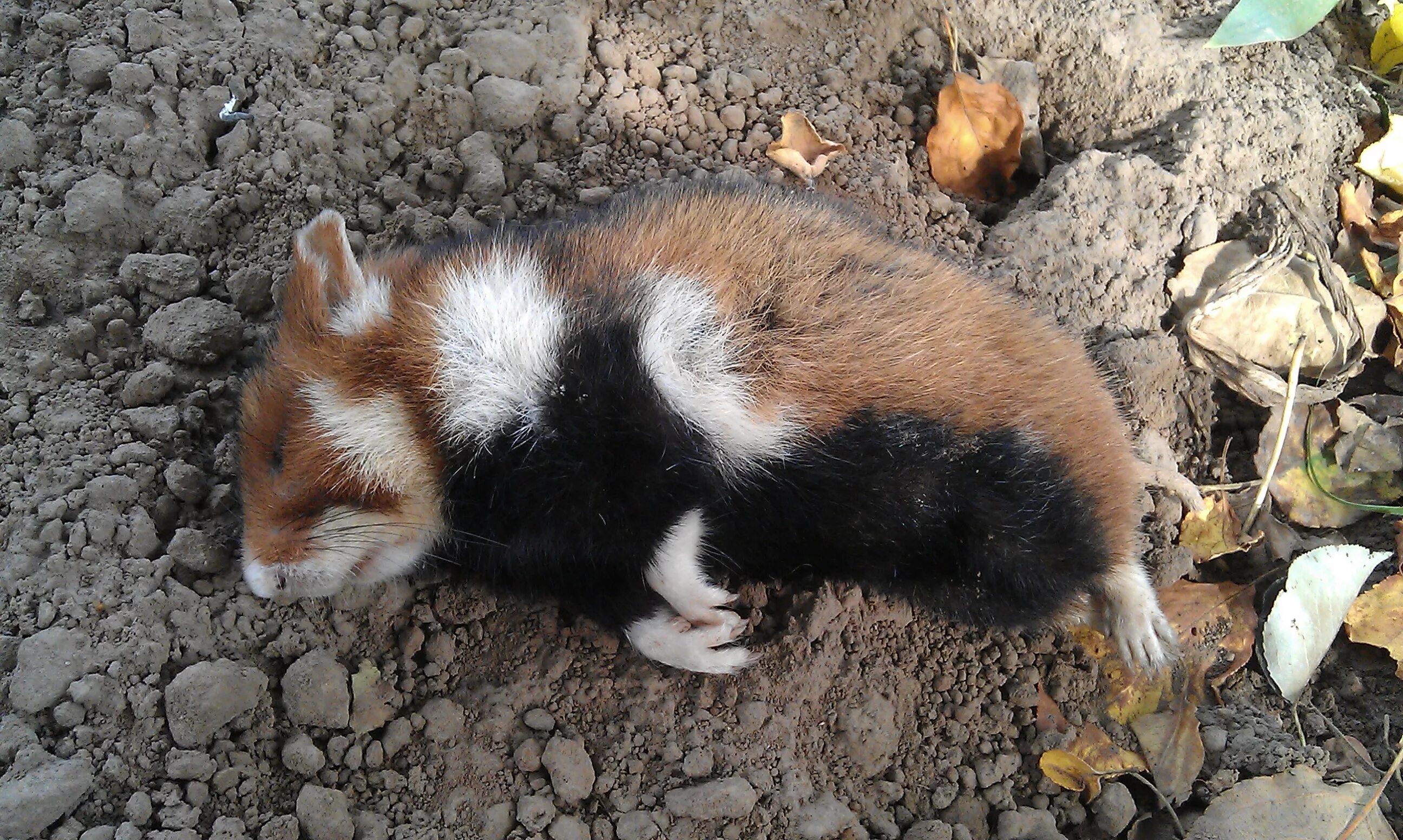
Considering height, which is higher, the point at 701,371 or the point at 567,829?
the point at 701,371

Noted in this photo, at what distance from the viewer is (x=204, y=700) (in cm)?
218

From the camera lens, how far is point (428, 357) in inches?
90.6

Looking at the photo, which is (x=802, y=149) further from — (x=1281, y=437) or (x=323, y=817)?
(x=323, y=817)

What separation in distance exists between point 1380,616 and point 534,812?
225cm

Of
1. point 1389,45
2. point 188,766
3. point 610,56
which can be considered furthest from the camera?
point 1389,45

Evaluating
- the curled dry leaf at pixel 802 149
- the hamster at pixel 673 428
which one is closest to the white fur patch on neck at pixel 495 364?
the hamster at pixel 673 428

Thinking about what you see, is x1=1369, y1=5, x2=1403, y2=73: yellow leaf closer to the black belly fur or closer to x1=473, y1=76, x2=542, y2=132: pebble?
the black belly fur

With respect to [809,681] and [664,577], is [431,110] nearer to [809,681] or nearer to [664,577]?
[664,577]

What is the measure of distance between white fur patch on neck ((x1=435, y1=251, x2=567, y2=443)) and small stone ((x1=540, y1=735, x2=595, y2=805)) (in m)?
0.75

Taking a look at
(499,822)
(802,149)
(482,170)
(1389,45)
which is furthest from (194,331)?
(1389,45)

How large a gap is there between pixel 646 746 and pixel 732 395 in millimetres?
881

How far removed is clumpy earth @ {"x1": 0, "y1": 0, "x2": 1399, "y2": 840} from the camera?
2.24 m

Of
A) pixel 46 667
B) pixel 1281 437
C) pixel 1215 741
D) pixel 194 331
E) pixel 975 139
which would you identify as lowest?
pixel 1215 741

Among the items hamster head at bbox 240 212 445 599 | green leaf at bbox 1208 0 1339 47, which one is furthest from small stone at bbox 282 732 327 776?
green leaf at bbox 1208 0 1339 47
